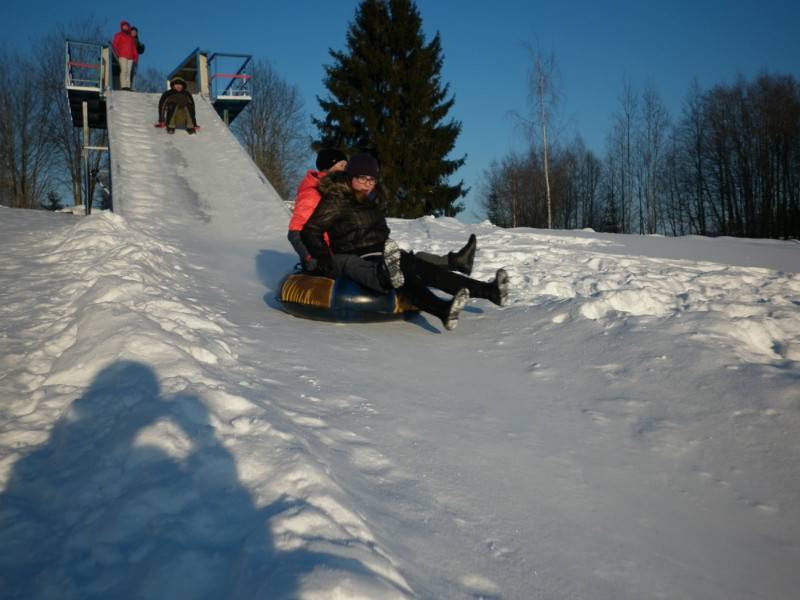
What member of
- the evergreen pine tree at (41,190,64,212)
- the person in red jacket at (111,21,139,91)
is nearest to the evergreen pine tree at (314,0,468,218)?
the person in red jacket at (111,21,139,91)

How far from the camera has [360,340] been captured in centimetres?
396

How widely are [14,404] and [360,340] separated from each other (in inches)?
82.7

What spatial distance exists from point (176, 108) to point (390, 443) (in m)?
11.7

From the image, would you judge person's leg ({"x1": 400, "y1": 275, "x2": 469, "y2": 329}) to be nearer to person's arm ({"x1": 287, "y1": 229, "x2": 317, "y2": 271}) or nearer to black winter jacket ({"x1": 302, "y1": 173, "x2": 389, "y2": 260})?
black winter jacket ({"x1": 302, "y1": 173, "x2": 389, "y2": 260})

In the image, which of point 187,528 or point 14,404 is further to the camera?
point 14,404

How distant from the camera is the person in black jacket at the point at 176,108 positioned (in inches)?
473

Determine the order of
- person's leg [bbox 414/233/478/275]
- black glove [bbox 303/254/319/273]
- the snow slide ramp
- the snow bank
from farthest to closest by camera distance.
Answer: the snow slide ramp → black glove [bbox 303/254/319/273] → person's leg [bbox 414/233/478/275] → the snow bank

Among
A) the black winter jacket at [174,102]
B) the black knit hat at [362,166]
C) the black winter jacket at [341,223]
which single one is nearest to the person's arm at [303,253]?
the black winter jacket at [341,223]

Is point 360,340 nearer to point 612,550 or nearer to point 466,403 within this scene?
point 466,403

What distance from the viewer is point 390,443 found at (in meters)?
2.40

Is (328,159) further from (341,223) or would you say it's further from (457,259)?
(457,259)

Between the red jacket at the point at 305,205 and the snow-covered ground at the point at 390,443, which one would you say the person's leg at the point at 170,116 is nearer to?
the snow-covered ground at the point at 390,443

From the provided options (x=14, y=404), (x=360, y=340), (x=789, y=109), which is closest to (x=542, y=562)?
(x=14, y=404)

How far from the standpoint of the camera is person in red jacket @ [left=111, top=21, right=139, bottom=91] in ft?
49.6
